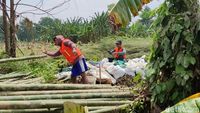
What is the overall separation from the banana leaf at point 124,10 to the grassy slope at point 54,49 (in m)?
2.02

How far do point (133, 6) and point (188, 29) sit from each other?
126 centimetres

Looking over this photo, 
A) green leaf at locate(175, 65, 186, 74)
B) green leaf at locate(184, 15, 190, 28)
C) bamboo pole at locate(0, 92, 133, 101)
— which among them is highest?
green leaf at locate(184, 15, 190, 28)

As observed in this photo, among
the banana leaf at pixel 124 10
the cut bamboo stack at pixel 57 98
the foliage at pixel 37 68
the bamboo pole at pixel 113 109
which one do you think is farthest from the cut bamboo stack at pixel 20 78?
the bamboo pole at pixel 113 109

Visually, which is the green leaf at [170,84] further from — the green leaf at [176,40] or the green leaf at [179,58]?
the green leaf at [176,40]

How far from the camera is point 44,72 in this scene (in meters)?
8.01

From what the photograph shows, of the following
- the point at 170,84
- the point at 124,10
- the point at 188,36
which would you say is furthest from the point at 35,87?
the point at 188,36

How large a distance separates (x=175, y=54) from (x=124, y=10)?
117cm

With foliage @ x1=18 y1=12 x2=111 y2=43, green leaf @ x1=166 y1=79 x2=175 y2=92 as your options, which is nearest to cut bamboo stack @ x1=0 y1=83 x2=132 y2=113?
green leaf @ x1=166 y1=79 x2=175 y2=92

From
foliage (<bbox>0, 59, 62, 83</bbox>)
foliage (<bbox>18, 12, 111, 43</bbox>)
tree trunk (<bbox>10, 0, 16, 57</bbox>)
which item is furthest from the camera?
foliage (<bbox>18, 12, 111, 43</bbox>)

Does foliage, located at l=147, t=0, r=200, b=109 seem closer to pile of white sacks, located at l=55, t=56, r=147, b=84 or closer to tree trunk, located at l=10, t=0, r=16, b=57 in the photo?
pile of white sacks, located at l=55, t=56, r=147, b=84

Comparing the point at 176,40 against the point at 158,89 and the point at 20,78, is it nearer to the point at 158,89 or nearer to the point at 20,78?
the point at 158,89

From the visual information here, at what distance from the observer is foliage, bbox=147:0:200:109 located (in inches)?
190

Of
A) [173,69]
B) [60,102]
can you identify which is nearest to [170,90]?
[173,69]

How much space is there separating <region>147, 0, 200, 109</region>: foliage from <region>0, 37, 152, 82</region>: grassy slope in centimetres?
273
